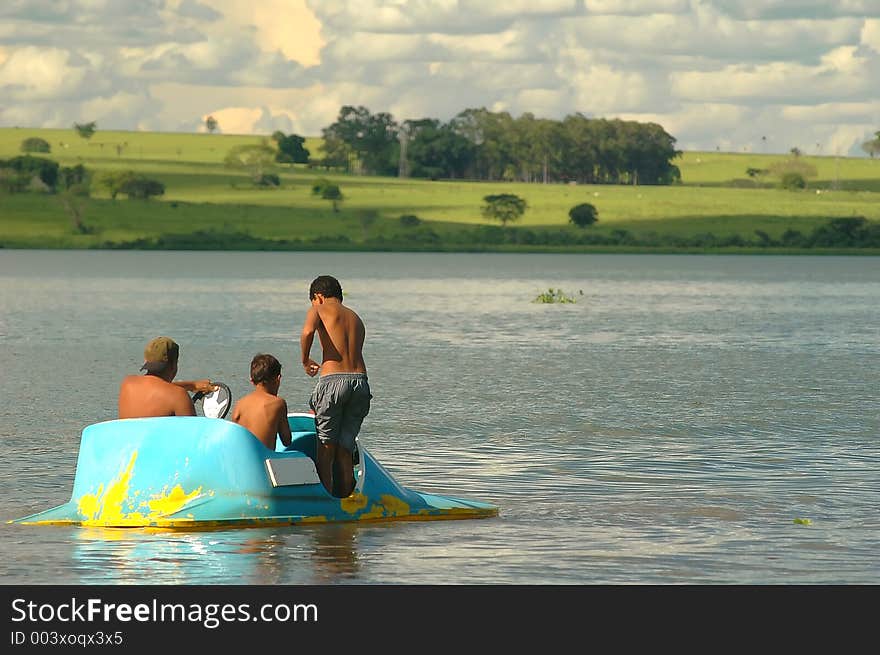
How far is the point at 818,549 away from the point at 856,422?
35.6 feet

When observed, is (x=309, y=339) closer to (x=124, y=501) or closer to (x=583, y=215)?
(x=124, y=501)

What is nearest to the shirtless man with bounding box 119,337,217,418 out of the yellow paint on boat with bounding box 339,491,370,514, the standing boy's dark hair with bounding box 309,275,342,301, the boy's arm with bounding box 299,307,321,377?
the boy's arm with bounding box 299,307,321,377

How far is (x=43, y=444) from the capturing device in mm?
22094

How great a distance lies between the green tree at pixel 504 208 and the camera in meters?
190

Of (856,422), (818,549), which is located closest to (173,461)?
(818,549)

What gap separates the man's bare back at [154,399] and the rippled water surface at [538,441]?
39.3 inches

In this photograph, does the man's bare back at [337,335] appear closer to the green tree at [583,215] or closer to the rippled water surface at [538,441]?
the rippled water surface at [538,441]

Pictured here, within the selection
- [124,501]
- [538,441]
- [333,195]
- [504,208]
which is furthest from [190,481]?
[333,195]

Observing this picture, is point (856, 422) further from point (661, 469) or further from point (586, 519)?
point (586, 519)

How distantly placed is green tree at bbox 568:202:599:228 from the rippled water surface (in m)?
126

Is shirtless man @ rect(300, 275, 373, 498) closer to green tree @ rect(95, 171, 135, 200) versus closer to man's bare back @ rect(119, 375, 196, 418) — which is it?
man's bare back @ rect(119, 375, 196, 418)

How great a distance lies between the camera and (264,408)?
1512cm

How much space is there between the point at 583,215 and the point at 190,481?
176 metres

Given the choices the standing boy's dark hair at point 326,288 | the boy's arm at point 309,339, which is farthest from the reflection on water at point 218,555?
the standing boy's dark hair at point 326,288
